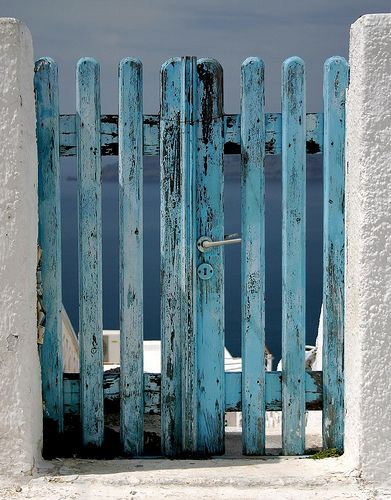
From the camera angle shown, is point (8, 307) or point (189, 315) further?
point (189, 315)

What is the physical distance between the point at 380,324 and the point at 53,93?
1.82 metres

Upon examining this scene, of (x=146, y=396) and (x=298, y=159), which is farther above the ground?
(x=298, y=159)

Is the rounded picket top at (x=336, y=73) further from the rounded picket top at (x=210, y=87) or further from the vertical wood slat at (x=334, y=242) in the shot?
the rounded picket top at (x=210, y=87)

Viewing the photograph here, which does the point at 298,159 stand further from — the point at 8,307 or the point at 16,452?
the point at 16,452

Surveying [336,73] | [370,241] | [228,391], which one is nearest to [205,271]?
[228,391]

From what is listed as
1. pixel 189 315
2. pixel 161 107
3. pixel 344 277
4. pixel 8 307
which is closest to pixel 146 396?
pixel 189 315

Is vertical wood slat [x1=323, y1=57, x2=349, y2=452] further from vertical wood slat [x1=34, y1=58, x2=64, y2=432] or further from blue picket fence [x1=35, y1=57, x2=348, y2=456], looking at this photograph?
vertical wood slat [x1=34, y1=58, x2=64, y2=432]

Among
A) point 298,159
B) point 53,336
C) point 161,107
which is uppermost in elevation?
point 161,107

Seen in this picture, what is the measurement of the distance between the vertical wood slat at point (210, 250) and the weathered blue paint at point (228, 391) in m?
0.06

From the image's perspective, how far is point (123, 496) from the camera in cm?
383

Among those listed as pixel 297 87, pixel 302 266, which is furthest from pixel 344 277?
pixel 297 87

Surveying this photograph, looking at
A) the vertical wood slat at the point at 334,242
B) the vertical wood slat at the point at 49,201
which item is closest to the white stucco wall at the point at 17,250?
the vertical wood slat at the point at 49,201

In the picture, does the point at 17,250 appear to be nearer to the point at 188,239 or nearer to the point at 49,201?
the point at 49,201

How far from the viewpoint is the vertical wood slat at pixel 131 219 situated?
4.04 m
